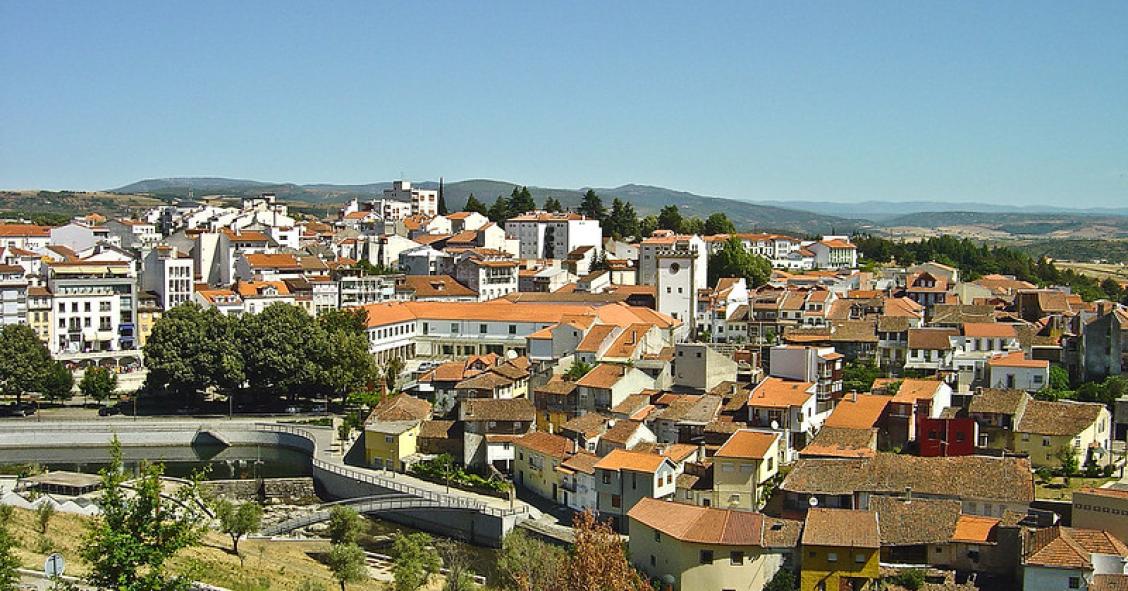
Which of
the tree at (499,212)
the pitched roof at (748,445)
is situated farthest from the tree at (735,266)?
the pitched roof at (748,445)

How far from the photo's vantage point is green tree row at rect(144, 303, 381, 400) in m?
42.2

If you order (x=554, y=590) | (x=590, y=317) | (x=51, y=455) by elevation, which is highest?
(x=590, y=317)

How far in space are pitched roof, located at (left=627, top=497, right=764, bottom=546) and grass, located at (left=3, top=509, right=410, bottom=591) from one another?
612 cm

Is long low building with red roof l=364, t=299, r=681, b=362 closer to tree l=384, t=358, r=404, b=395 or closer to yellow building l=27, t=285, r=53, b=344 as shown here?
tree l=384, t=358, r=404, b=395

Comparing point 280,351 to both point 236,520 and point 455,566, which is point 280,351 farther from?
point 455,566

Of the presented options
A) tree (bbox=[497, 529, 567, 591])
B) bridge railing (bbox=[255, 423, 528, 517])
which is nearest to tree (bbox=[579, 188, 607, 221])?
bridge railing (bbox=[255, 423, 528, 517])

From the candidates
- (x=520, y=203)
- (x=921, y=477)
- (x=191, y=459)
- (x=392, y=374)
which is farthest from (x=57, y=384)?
(x=520, y=203)

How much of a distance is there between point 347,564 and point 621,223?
52100 mm

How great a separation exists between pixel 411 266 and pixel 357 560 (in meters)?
43.0

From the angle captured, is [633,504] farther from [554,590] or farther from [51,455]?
[51,455]

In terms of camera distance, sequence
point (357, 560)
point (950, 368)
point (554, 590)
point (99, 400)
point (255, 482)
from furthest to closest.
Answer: point (99, 400) < point (950, 368) < point (255, 482) < point (357, 560) < point (554, 590)

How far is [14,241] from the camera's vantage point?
66.5 m

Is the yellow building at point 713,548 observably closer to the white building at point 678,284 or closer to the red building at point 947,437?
the red building at point 947,437

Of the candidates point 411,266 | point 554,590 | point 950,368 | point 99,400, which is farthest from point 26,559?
point 411,266
